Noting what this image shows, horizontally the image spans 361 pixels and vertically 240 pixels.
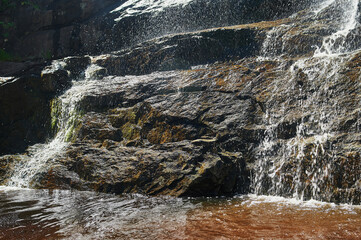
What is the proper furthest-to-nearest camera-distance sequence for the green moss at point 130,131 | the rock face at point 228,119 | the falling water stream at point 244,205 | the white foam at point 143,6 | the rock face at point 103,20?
1. the white foam at point 143,6
2. the rock face at point 103,20
3. the green moss at point 130,131
4. the rock face at point 228,119
5. the falling water stream at point 244,205

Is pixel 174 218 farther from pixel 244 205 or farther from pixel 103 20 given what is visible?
pixel 103 20

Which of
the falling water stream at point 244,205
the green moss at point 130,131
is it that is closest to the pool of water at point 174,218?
the falling water stream at point 244,205

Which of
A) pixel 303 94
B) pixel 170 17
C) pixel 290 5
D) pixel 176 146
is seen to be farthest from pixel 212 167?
pixel 170 17

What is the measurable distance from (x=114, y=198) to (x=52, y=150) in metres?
3.31

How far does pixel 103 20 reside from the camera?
1504cm

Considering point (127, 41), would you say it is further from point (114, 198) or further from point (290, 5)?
point (114, 198)

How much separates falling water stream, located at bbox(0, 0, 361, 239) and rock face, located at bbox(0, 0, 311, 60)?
4.45 metres

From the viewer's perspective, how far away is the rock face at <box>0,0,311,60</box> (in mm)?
12422

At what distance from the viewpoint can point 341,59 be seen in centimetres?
644

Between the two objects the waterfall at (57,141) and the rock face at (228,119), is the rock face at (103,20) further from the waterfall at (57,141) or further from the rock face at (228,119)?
the waterfall at (57,141)

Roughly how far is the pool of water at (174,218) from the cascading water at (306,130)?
1.25 ft

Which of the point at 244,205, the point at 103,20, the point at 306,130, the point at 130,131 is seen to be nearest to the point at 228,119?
the point at 306,130

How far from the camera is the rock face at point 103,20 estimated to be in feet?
40.8

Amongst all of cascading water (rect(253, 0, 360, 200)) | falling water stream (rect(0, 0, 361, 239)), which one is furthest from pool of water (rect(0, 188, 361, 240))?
cascading water (rect(253, 0, 360, 200))
